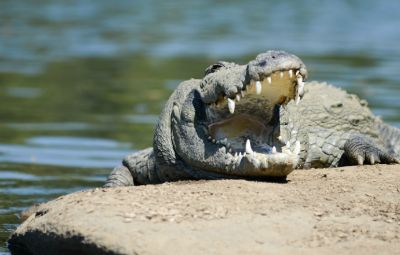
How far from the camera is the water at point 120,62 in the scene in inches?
381

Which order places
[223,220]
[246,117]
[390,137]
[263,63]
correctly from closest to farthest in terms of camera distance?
[223,220], [263,63], [246,117], [390,137]

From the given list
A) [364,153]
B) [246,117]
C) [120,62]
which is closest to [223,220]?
[246,117]

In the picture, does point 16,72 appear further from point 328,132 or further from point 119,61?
point 328,132

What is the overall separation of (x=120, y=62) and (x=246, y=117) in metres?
14.5

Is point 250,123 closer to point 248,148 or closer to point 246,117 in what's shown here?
point 246,117

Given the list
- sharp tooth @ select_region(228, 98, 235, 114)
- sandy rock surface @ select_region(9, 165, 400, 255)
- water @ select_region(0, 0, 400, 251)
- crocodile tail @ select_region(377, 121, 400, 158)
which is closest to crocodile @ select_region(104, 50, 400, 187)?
sharp tooth @ select_region(228, 98, 235, 114)

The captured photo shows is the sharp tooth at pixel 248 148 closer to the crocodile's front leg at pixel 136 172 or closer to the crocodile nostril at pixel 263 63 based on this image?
the crocodile nostril at pixel 263 63

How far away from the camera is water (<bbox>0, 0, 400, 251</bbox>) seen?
31.8ft

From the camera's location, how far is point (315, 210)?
5.19 metres

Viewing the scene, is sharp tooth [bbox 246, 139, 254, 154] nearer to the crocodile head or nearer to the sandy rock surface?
the crocodile head

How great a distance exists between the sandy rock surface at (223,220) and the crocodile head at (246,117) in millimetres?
168

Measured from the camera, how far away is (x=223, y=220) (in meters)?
4.97

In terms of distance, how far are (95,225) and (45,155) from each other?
5.05m

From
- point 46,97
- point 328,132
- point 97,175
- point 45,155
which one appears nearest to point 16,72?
point 46,97
